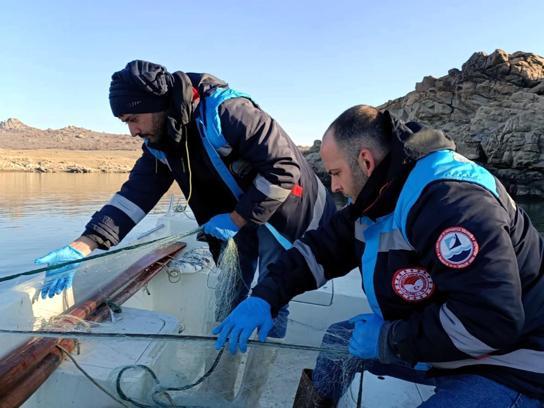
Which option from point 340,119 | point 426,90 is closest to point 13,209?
point 340,119

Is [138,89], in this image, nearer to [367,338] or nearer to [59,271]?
[59,271]

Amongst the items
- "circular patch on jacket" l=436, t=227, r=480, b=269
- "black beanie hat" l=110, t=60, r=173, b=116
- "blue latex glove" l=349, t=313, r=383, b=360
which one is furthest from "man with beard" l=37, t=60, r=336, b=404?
"circular patch on jacket" l=436, t=227, r=480, b=269

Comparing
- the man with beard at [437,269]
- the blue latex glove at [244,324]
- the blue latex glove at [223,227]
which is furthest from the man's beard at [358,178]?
the blue latex glove at [223,227]

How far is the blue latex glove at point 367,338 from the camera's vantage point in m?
1.71

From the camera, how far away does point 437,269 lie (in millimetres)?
1401

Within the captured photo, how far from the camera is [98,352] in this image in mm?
2283

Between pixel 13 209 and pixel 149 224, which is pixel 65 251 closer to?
pixel 149 224

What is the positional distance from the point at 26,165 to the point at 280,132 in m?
55.7

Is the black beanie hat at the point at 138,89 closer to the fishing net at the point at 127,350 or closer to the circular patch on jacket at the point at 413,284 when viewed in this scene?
the fishing net at the point at 127,350

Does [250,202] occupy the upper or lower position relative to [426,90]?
lower

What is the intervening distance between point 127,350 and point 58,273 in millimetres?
692

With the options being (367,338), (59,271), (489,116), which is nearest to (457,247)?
(367,338)

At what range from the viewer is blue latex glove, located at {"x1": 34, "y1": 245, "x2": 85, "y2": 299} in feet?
8.49

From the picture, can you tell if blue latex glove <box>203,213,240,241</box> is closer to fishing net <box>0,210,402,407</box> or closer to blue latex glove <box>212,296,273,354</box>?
fishing net <box>0,210,402,407</box>
